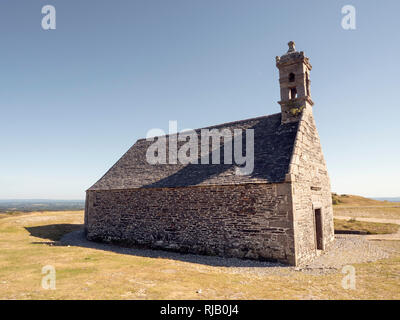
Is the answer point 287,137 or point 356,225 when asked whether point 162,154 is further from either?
point 356,225

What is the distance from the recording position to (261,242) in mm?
10648

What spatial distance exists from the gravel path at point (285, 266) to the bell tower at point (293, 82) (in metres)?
7.14

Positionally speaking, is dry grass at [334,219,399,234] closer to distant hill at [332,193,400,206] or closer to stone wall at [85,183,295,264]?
stone wall at [85,183,295,264]

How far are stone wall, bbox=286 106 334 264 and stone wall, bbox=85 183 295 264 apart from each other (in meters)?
0.76

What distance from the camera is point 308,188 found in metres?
12.3

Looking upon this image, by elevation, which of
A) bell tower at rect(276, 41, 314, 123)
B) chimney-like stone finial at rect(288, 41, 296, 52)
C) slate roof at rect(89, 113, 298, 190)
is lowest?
slate roof at rect(89, 113, 298, 190)

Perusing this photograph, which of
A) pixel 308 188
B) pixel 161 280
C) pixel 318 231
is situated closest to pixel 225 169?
pixel 308 188

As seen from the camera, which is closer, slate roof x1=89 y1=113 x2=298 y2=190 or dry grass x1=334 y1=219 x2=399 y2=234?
slate roof x1=89 y1=113 x2=298 y2=190

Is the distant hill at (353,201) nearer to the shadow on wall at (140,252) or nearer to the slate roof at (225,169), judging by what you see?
the slate roof at (225,169)

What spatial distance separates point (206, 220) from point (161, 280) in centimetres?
460

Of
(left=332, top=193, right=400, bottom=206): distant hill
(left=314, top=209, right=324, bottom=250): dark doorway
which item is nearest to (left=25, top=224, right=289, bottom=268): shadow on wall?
(left=314, top=209, right=324, bottom=250): dark doorway

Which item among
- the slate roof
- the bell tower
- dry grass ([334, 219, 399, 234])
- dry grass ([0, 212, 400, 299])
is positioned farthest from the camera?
dry grass ([334, 219, 399, 234])

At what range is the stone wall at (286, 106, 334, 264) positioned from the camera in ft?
34.8

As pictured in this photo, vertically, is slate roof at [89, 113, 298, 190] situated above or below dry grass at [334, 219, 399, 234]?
above
